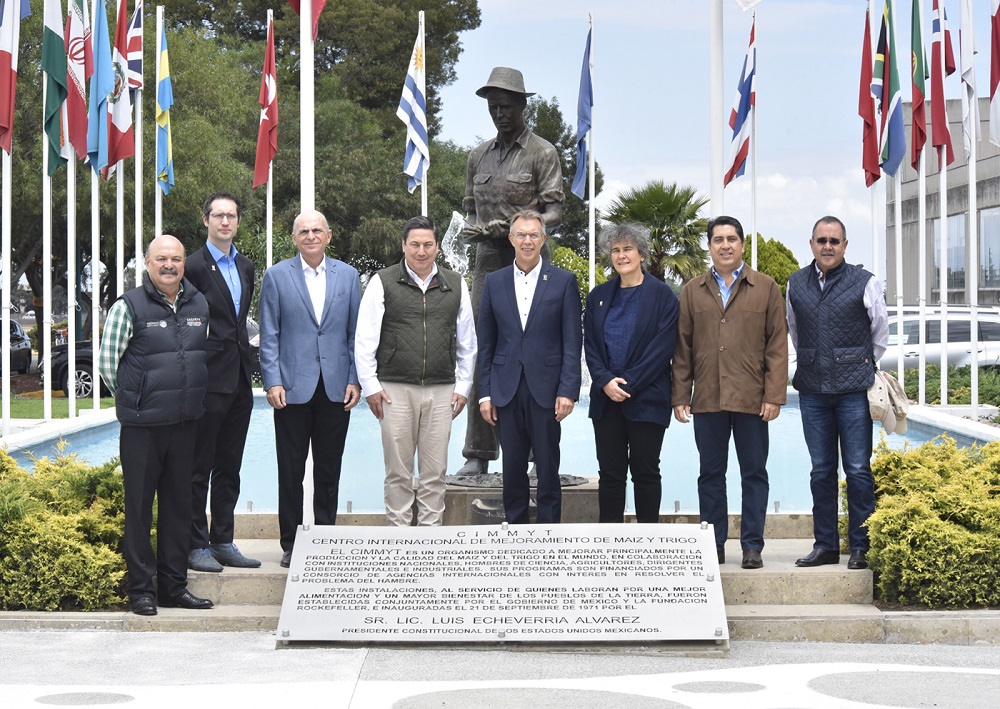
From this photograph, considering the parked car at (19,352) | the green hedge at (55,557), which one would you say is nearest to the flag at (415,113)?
the green hedge at (55,557)

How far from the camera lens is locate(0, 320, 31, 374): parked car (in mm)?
29172

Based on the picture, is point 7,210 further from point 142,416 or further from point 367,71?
point 367,71

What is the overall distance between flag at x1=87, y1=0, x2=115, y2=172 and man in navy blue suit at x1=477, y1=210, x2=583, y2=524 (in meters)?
8.46

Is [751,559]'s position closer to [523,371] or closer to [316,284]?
[523,371]

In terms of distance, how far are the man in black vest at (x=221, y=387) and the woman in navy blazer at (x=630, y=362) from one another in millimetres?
1874

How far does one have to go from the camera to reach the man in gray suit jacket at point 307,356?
21.8ft

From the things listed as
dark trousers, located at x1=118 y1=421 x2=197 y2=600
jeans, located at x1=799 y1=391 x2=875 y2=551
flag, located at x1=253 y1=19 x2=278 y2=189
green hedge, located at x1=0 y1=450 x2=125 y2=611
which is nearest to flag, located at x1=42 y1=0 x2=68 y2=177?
flag, located at x1=253 y1=19 x2=278 y2=189

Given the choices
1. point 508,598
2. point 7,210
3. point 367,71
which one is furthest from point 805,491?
point 367,71

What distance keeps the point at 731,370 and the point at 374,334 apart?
1.89 m

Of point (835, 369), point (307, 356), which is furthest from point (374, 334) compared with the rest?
point (835, 369)

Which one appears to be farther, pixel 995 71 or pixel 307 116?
pixel 995 71

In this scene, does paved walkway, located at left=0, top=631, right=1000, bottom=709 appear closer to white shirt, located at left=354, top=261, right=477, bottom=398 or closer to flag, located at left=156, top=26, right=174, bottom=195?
white shirt, located at left=354, top=261, right=477, bottom=398

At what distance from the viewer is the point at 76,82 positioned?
13172 mm

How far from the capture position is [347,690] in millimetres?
5266
